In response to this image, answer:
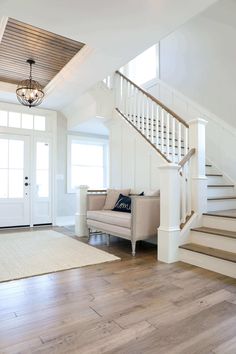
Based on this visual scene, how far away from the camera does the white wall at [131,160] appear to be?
4.22 m

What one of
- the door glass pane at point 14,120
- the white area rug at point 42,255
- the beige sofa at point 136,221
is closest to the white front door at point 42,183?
the door glass pane at point 14,120

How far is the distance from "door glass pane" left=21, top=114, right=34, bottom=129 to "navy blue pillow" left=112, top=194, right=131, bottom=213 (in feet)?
9.77

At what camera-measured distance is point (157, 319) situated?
175 centimetres

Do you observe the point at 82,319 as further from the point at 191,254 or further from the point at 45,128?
the point at 45,128

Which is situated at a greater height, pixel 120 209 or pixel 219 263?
pixel 120 209

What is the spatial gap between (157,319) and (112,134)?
13.3 ft

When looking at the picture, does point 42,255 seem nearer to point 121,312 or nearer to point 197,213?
point 121,312

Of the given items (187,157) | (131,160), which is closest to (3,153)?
(131,160)

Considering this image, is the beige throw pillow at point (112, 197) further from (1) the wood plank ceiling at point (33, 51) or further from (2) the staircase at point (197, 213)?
(1) the wood plank ceiling at point (33, 51)

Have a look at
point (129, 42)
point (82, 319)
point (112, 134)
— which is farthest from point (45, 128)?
point (82, 319)

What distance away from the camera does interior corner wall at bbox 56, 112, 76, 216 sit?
614 cm

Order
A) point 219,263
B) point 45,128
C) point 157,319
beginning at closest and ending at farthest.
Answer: point 157,319
point 219,263
point 45,128

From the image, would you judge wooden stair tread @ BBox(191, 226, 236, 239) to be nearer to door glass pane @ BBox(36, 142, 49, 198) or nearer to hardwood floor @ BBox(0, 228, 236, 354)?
hardwood floor @ BBox(0, 228, 236, 354)

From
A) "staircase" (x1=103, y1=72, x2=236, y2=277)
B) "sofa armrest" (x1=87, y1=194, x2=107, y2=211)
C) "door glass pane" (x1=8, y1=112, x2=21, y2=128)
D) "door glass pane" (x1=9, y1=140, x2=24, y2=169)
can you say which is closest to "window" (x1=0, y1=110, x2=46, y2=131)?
"door glass pane" (x1=8, y1=112, x2=21, y2=128)
